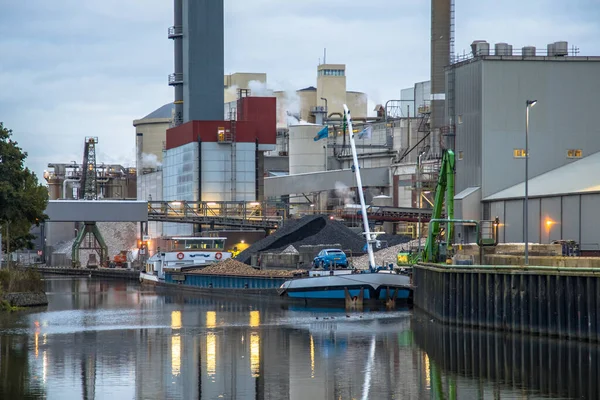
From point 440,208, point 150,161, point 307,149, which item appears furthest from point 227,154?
point 440,208

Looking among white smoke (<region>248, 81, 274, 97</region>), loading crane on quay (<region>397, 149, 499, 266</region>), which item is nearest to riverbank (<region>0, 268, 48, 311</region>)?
loading crane on quay (<region>397, 149, 499, 266</region>)

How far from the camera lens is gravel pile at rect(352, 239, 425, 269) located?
7744 centimetres

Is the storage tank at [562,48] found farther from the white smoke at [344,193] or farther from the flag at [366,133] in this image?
the flag at [366,133]

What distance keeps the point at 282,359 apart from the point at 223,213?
78256mm

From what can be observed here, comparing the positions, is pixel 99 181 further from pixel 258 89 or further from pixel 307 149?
pixel 307 149

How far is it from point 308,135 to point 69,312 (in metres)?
69.7

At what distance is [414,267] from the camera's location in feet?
210

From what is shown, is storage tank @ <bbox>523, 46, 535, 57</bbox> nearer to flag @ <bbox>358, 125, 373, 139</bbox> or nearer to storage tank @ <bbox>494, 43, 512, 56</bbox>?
storage tank @ <bbox>494, 43, 512, 56</bbox>

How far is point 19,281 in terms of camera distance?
67562mm

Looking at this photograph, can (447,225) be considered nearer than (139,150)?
Yes

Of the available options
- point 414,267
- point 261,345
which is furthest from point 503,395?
point 414,267

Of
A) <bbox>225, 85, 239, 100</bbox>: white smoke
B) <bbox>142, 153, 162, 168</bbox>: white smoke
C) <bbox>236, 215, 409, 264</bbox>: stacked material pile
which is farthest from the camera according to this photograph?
<bbox>142, 153, 162, 168</bbox>: white smoke

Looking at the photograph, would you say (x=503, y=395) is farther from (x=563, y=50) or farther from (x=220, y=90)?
(x=220, y=90)

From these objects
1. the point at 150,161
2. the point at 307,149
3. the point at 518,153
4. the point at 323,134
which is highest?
the point at 323,134
